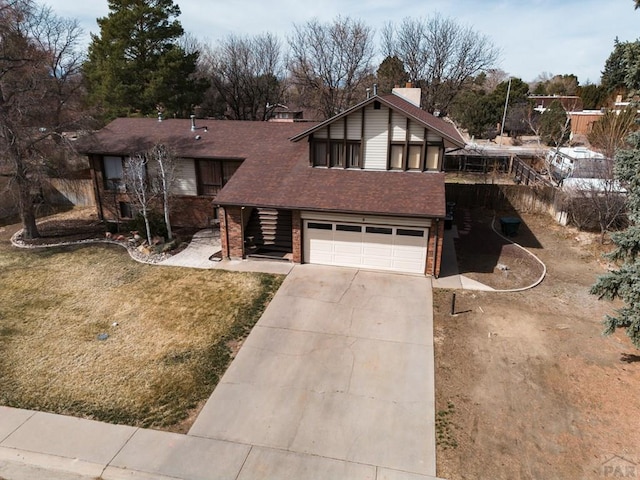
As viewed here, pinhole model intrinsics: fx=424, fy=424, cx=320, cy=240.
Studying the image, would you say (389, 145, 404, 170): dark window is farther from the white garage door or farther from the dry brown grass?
the dry brown grass

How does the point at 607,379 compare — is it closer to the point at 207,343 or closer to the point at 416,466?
the point at 416,466

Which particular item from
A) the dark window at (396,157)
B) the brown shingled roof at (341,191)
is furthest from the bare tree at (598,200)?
the dark window at (396,157)

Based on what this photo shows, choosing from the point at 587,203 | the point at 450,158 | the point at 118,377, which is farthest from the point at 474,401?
the point at 450,158

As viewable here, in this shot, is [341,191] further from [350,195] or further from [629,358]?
[629,358]

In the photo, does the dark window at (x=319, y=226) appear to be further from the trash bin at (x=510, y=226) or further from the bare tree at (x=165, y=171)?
the trash bin at (x=510, y=226)

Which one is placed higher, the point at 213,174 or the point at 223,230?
the point at 213,174

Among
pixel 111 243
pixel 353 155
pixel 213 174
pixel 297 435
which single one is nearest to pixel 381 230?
pixel 353 155

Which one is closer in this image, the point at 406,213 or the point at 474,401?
the point at 474,401
